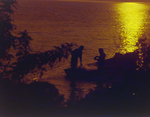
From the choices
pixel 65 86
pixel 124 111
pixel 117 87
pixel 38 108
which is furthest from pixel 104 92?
pixel 65 86

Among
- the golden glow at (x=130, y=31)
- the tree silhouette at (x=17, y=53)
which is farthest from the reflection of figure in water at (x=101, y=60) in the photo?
the golden glow at (x=130, y=31)

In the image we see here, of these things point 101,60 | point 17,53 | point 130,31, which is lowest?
point 101,60

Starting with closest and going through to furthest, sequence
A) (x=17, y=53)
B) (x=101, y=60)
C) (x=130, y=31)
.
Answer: (x=17, y=53) < (x=101, y=60) < (x=130, y=31)

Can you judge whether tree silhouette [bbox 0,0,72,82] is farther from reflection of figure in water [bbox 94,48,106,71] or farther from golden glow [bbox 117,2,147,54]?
golden glow [bbox 117,2,147,54]

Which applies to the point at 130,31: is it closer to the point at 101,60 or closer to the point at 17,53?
the point at 101,60

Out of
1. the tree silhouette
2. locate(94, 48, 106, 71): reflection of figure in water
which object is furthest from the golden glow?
the tree silhouette

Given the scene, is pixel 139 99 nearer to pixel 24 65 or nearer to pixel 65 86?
pixel 24 65

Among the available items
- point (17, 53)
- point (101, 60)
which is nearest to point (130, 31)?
point (101, 60)

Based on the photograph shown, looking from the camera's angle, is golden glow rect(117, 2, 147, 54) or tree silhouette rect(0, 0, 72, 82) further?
golden glow rect(117, 2, 147, 54)

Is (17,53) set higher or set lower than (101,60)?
higher

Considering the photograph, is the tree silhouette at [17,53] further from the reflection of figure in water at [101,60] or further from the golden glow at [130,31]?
the golden glow at [130,31]

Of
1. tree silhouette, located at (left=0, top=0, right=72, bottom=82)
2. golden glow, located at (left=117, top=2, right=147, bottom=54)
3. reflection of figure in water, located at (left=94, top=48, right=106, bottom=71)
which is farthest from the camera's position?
golden glow, located at (left=117, top=2, right=147, bottom=54)

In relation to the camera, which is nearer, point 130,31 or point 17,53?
point 17,53

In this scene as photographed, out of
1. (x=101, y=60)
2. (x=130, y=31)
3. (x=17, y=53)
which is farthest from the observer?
(x=130, y=31)
